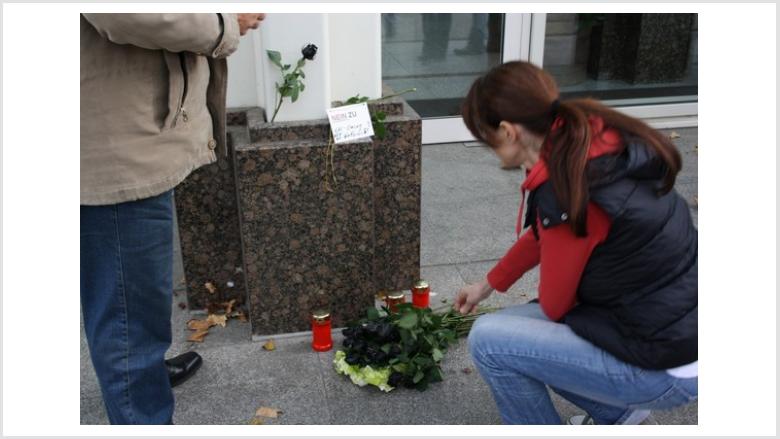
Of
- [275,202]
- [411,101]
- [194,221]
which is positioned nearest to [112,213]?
[275,202]

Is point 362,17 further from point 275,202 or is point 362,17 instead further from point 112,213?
point 112,213

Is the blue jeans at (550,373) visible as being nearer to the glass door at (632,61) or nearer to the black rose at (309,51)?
the black rose at (309,51)

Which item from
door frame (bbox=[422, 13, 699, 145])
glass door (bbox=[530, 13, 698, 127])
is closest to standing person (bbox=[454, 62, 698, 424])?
door frame (bbox=[422, 13, 699, 145])

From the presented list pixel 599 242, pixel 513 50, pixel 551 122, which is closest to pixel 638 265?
pixel 599 242

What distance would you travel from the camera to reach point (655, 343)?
6.33ft

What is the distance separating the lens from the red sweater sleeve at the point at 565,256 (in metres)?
1.86

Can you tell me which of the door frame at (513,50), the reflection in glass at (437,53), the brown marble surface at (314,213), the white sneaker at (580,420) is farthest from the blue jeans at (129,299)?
the reflection in glass at (437,53)

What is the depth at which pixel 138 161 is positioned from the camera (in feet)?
6.64

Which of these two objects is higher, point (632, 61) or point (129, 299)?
point (632, 61)

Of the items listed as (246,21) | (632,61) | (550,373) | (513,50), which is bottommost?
(550,373)

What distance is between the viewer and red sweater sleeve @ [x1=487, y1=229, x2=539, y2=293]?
232 centimetres

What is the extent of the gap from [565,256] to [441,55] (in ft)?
13.9

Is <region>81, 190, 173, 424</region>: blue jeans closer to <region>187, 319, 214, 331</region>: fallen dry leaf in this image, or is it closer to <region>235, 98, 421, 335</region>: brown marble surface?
<region>235, 98, 421, 335</region>: brown marble surface

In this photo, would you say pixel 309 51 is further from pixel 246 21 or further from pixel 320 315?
pixel 320 315
